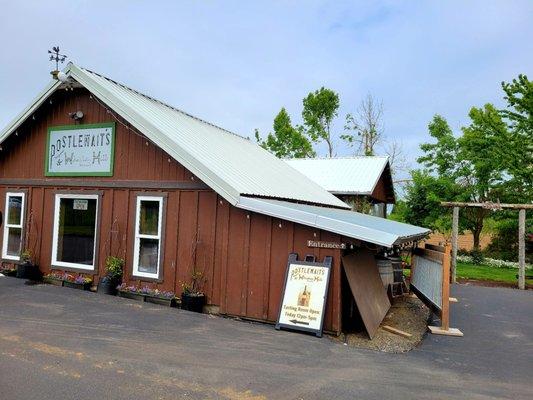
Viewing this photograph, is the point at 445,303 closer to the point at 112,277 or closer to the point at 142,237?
the point at 142,237

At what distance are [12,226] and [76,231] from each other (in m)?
2.26

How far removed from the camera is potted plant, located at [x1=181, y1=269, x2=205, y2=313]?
8.97 metres

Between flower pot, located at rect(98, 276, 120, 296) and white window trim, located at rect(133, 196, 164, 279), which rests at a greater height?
white window trim, located at rect(133, 196, 164, 279)

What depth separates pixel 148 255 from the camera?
10.1 m

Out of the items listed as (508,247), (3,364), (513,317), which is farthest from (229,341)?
(508,247)

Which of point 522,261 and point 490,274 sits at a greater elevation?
point 522,261

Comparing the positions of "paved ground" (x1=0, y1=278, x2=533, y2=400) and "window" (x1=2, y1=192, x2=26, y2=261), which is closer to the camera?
"paved ground" (x1=0, y1=278, x2=533, y2=400)

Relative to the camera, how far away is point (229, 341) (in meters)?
6.97

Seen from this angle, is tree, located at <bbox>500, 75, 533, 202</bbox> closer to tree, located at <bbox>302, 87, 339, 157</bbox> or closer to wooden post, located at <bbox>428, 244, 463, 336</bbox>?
wooden post, located at <bbox>428, 244, 463, 336</bbox>

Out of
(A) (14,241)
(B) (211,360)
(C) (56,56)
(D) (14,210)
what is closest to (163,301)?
(B) (211,360)

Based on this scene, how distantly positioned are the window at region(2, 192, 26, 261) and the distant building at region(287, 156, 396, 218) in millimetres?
12855

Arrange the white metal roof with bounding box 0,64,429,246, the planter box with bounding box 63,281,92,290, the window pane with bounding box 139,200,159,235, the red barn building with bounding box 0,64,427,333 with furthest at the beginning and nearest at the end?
the planter box with bounding box 63,281,92,290 → the window pane with bounding box 139,200,159,235 → the red barn building with bounding box 0,64,427,333 → the white metal roof with bounding box 0,64,429,246

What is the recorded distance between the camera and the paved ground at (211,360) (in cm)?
495

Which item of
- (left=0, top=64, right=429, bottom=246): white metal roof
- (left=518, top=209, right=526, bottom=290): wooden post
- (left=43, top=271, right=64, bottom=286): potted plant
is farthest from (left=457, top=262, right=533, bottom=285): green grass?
(left=43, top=271, right=64, bottom=286): potted plant
